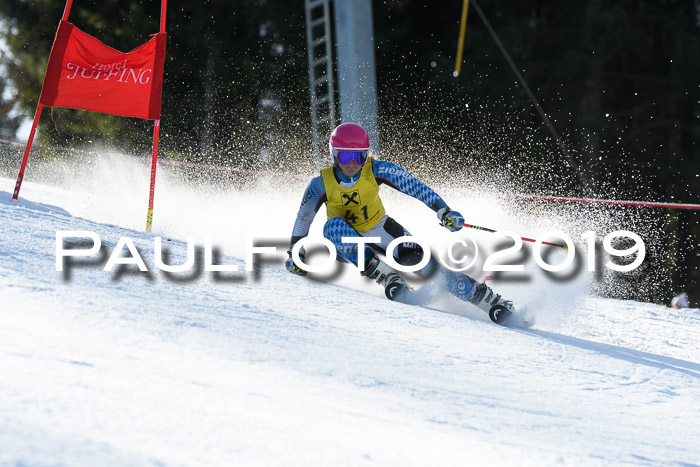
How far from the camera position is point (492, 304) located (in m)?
4.88

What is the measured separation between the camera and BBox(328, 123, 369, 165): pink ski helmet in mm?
5004

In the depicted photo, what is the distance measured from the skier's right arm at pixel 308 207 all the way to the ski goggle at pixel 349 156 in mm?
209

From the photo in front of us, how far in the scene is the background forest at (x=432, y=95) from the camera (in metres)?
15.6

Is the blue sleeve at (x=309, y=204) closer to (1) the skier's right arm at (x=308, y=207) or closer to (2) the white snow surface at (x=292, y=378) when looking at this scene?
(1) the skier's right arm at (x=308, y=207)

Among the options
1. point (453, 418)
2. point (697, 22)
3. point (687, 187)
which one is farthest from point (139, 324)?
point (697, 22)

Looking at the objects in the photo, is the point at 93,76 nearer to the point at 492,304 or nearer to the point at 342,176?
the point at 342,176

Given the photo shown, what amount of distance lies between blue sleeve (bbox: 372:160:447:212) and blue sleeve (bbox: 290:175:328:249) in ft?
1.20

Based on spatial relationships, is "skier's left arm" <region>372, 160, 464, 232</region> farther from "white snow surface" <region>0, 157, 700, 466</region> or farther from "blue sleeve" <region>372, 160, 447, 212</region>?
"white snow surface" <region>0, 157, 700, 466</region>

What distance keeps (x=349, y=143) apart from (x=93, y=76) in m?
2.47

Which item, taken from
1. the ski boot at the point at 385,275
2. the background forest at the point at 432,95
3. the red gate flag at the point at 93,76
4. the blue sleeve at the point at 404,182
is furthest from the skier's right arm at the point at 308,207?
the background forest at the point at 432,95

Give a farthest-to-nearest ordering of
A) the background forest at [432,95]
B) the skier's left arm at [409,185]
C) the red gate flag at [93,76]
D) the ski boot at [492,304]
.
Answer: the background forest at [432,95]
the red gate flag at [93,76]
the skier's left arm at [409,185]
the ski boot at [492,304]

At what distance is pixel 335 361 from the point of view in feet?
10.7

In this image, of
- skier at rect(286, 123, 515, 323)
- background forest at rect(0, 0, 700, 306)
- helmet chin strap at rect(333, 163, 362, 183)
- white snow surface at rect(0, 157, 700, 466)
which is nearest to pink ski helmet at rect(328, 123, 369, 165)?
skier at rect(286, 123, 515, 323)

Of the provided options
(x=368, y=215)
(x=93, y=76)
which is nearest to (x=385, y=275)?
(x=368, y=215)
